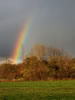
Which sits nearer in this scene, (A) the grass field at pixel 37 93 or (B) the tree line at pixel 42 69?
(A) the grass field at pixel 37 93

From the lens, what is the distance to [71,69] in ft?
216

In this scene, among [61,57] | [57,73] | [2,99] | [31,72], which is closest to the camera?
[2,99]

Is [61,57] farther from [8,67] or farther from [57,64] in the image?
[8,67]

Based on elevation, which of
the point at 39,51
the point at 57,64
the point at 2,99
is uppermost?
the point at 39,51

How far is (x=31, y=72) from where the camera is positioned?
196 ft

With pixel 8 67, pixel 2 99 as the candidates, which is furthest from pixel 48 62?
pixel 2 99

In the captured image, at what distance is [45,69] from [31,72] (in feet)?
17.5

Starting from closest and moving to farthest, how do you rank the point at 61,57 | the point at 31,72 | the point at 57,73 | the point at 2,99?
1. the point at 2,99
2. the point at 31,72
3. the point at 57,73
4. the point at 61,57

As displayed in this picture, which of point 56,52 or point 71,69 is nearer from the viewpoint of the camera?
point 71,69

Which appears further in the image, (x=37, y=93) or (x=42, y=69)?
(x=42, y=69)

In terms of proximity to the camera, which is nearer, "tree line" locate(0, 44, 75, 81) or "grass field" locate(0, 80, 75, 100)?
"grass field" locate(0, 80, 75, 100)

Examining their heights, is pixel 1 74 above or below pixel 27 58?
below

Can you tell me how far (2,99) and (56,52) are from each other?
62311 millimetres

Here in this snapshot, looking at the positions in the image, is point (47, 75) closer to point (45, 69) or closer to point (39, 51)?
point (45, 69)
